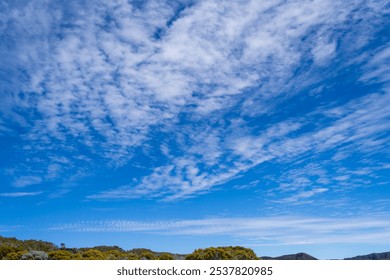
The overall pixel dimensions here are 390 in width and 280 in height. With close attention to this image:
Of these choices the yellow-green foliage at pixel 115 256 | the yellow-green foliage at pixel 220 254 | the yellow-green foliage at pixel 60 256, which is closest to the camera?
the yellow-green foliage at pixel 220 254

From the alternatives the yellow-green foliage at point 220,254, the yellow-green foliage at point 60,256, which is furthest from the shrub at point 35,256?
the yellow-green foliage at point 220,254

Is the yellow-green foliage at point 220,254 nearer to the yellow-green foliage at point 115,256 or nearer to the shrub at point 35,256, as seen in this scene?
the yellow-green foliage at point 115,256

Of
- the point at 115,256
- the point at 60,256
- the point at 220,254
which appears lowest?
the point at 220,254

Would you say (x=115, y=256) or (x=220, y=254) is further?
(x=115, y=256)

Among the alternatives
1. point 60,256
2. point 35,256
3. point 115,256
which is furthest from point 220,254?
point 35,256

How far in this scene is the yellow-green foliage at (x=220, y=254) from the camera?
33562 mm

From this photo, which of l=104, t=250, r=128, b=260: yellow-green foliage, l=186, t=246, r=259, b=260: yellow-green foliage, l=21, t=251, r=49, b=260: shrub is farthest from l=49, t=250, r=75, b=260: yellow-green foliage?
l=186, t=246, r=259, b=260: yellow-green foliage

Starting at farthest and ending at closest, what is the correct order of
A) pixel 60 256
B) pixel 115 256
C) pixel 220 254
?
pixel 115 256
pixel 60 256
pixel 220 254

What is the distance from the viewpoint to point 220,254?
33781 millimetres

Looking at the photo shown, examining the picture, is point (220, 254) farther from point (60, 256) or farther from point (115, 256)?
point (60, 256)

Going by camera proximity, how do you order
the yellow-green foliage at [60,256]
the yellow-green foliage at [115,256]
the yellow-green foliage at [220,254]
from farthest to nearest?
1. the yellow-green foliage at [115,256]
2. the yellow-green foliage at [60,256]
3. the yellow-green foliage at [220,254]
